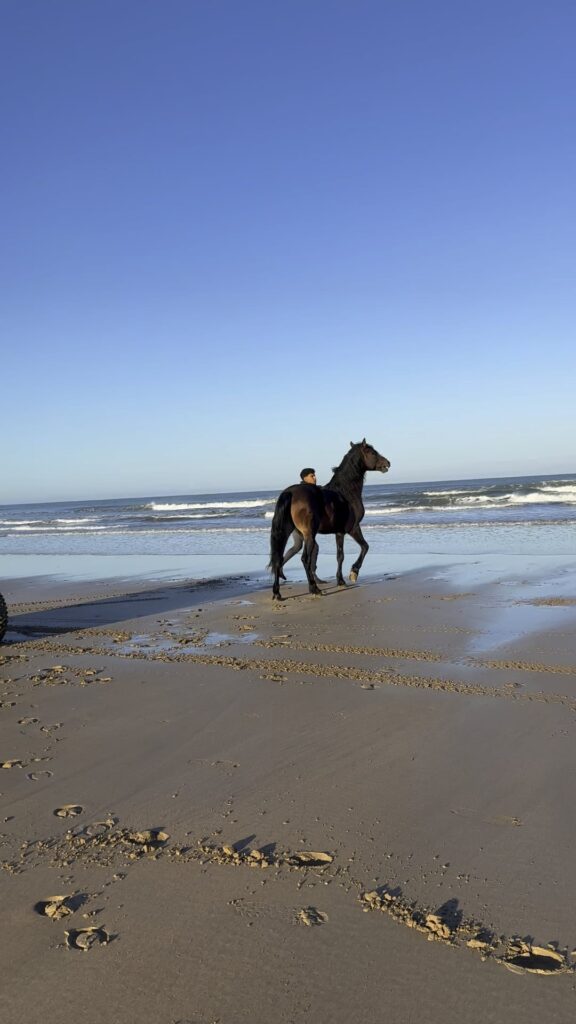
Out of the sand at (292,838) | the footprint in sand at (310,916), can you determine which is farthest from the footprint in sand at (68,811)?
the footprint in sand at (310,916)

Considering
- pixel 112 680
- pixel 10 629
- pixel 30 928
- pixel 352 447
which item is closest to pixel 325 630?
pixel 112 680

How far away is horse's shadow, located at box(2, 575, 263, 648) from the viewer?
26.0 feet

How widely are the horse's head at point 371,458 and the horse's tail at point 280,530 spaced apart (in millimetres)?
1628

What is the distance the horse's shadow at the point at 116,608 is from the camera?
26.0 ft

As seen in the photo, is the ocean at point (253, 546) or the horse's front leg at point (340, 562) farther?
the ocean at point (253, 546)

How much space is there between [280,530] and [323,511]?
0.78 m

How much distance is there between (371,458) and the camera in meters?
10.7

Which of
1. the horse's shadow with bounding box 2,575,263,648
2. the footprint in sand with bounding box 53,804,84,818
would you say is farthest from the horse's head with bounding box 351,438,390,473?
the footprint in sand with bounding box 53,804,84,818

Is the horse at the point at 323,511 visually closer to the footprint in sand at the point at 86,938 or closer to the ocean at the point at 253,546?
the ocean at the point at 253,546

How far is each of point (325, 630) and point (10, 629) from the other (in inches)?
144

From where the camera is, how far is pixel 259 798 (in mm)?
3123

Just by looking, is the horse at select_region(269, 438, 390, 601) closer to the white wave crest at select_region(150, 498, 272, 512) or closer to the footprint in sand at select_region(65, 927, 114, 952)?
the footprint in sand at select_region(65, 927, 114, 952)

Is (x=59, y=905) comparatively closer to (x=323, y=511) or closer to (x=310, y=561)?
(x=310, y=561)

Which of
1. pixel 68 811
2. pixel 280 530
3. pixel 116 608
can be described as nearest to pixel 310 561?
pixel 280 530
